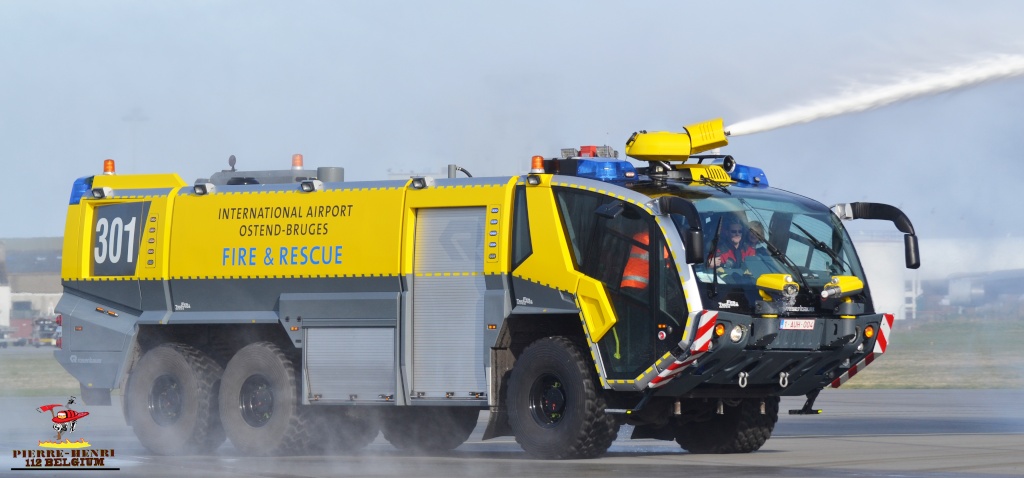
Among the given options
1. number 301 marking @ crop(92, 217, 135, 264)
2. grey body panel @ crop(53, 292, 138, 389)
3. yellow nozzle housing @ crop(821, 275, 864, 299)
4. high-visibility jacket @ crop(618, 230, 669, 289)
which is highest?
number 301 marking @ crop(92, 217, 135, 264)

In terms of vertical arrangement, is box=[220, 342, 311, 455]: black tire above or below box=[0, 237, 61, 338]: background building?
below

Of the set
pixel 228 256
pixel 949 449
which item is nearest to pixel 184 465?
pixel 228 256

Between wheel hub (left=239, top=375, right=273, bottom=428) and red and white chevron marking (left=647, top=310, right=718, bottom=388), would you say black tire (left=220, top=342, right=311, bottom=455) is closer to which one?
wheel hub (left=239, top=375, right=273, bottom=428)

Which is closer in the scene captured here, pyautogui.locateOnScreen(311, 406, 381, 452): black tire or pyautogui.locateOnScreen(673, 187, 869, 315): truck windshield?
pyautogui.locateOnScreen(673, 187, 869, 315): truck windshield

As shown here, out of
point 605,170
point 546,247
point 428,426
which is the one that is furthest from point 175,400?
point 605,170

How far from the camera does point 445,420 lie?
19422mm

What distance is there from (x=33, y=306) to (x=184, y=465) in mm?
63344

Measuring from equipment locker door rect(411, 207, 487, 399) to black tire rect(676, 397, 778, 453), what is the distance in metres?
3.08

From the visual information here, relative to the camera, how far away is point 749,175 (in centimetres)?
1850

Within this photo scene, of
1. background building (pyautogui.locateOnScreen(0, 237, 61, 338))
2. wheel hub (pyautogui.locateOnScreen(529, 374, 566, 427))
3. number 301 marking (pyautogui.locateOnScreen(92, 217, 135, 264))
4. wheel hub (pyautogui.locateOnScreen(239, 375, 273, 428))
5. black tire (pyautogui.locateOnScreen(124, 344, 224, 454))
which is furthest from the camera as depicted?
background building (pyautogui.locateOnScreen(0, 237, 61, 338))

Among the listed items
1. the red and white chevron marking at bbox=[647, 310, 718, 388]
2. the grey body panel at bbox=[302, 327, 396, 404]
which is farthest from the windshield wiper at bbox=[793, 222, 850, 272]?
the grey body panel at bbox=[302, 327, 396, 404]

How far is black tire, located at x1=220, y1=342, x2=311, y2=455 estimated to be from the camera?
62.0 ft

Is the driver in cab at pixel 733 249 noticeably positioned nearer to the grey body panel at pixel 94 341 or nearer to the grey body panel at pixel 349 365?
the grey body panel at pixel 349 365

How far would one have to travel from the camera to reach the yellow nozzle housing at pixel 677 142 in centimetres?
1769
